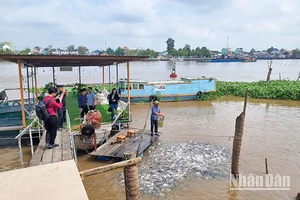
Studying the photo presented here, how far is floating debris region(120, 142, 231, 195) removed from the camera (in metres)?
7.25

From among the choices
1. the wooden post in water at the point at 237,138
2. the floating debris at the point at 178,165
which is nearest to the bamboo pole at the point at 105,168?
the floating debris at the point at 178,165

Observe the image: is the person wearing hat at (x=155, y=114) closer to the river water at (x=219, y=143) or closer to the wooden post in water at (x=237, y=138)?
the river water at (x=219, y=143)

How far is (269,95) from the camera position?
884 inches

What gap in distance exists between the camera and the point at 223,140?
36.8 ft

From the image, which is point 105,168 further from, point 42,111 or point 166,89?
point 166,89

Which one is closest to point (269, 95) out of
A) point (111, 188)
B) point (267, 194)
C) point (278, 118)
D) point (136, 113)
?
point (278, 118)

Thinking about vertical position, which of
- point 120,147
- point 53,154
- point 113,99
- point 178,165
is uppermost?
point 113,99

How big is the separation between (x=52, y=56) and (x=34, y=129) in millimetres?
3094

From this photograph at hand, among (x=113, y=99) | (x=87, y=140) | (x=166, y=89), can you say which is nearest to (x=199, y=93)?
(x=166, y=89)

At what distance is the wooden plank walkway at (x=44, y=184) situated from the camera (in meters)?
3.09

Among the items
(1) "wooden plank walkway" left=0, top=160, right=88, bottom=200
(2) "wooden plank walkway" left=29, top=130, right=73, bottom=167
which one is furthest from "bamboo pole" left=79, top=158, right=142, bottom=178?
(2) "wooden plank walkway" left=29, top=130, right=73, bottom=167

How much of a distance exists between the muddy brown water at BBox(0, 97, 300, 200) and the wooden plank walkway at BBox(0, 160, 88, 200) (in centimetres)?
334

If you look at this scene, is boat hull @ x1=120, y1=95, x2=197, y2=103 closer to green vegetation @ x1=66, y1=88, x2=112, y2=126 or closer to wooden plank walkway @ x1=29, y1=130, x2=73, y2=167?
green vegetation @ x1=66, y1=88, x2=112, y2=126

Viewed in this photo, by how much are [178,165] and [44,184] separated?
561cm
